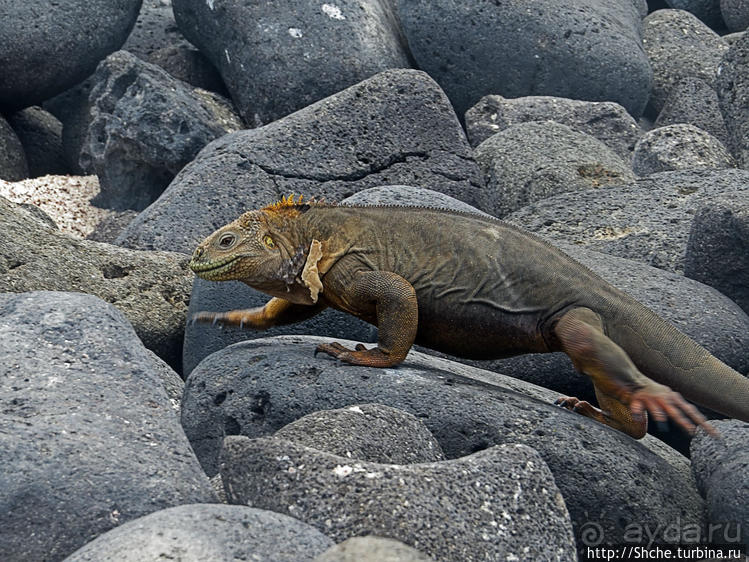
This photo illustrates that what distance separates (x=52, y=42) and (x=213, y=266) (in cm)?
461

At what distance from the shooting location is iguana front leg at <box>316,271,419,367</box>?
447cm

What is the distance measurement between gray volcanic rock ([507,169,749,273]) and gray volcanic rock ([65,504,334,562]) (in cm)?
360

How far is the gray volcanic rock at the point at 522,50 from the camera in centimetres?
886

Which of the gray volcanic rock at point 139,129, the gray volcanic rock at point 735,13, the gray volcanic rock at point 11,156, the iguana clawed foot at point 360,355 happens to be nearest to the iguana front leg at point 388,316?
the iguana clawed foot at point 360,355

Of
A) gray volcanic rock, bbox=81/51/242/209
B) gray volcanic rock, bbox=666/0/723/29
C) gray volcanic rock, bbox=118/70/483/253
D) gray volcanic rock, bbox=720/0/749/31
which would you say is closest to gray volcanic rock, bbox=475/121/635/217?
gray volcanic rock, bbox=118/70/483/253

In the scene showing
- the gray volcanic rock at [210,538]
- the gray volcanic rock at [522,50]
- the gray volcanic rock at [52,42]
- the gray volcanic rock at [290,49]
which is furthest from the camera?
the gray volcanic rock at [522,50]

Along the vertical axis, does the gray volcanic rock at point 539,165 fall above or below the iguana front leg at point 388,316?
below

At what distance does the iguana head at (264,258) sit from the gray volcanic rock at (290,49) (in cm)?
401

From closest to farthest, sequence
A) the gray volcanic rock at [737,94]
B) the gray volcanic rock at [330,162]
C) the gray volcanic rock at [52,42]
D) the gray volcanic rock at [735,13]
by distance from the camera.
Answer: the gray volcanic rock at [330,162]
the gray volcanic rock at [737,94]
the gray volcanic rock at [52,42]
the gray volcanic rock at [735,13]

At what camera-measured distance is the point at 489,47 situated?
29.3 feet

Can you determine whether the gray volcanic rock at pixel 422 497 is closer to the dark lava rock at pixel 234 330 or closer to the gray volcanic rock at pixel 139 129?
the dark lava rock at pixel 234 330

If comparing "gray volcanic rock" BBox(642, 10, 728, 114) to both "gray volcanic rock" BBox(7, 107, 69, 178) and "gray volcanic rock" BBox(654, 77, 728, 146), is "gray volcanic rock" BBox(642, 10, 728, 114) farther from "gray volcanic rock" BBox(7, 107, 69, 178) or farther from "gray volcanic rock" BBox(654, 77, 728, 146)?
"gray volcanic rock" BBox(7, 107, 69, 178)

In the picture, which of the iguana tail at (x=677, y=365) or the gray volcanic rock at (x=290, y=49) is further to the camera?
the gray volcanic rock at (x=290, y=49)

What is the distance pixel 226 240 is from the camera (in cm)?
462
